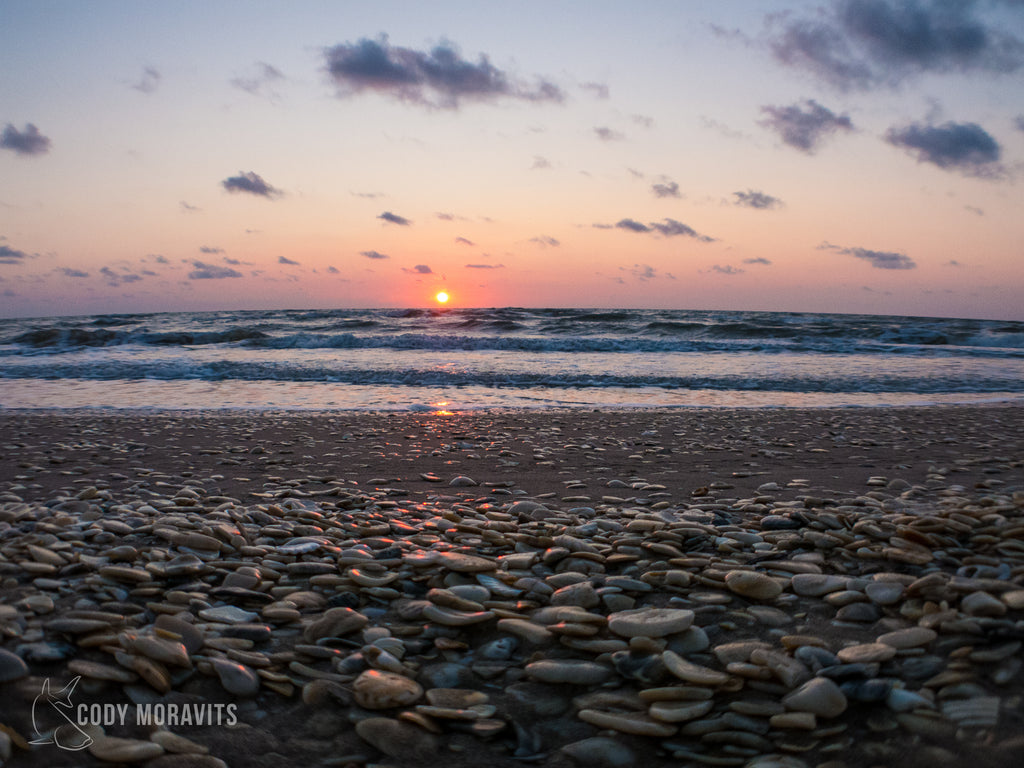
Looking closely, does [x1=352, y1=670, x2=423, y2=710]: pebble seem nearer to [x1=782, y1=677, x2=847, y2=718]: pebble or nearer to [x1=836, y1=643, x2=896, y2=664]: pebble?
[x1=782, y1=677, x2=847, y2=718]: pebble

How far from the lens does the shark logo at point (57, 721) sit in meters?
1.63

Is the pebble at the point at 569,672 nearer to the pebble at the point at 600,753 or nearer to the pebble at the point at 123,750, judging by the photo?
the pebble at the point at 600,753

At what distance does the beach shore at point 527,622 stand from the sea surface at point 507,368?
242 inches

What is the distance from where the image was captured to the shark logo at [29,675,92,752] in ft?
5.35

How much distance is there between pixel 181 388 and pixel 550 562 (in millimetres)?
12015

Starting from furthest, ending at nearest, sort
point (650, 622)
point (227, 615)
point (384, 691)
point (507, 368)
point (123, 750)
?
point (507, 368) < point (227, 615) < point (650, 622) < point (384, 691) < point (123, 750)

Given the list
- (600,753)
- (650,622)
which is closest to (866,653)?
(650,622)

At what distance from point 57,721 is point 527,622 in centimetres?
139

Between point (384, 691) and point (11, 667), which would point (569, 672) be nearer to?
point (384, 691)

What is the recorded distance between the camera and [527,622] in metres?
2.15

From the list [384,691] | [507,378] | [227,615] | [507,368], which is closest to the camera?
[384,691]

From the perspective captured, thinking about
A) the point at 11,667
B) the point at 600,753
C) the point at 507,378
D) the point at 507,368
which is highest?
the point at 507,368

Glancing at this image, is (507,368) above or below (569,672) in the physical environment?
above

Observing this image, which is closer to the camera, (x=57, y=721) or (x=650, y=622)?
(x=57, y=721)
